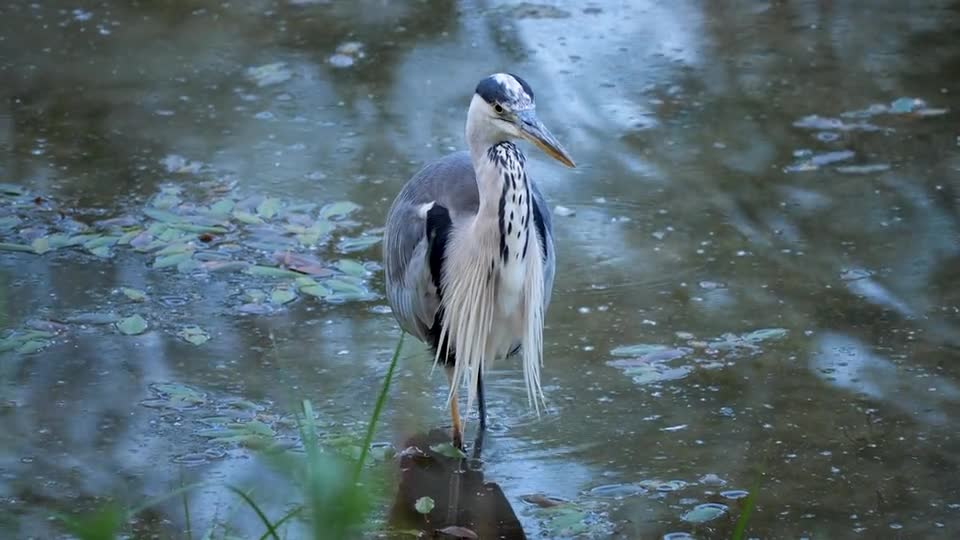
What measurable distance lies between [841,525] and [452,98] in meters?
→ 3.72

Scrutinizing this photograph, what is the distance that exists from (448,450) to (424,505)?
32cm

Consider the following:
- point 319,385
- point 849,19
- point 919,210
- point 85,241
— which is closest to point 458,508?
point 319,385

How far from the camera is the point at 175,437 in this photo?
437 cm

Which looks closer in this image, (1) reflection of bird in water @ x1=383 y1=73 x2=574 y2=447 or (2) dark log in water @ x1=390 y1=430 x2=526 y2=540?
(1) reflection of bird in water @ x1=383 y1=73 x2=574 y2=447

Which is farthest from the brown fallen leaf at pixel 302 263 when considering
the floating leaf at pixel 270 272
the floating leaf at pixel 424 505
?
the floating leaf at pixel 424 505

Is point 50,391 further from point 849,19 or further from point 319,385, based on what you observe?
point 849,19

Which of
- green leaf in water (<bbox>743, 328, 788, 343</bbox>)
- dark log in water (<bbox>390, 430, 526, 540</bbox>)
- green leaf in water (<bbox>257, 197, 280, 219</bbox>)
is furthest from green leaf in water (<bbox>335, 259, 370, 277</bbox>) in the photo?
green leaf in water (<bbox>743, 328, 788, 343</bbox>)

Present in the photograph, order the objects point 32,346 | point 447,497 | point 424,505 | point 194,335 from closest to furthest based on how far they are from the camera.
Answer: point 424,505
point 447,497
point 32,346
point 194,335

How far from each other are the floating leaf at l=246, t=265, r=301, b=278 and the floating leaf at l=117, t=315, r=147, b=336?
55cm

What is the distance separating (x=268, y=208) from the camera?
5930 millimetres

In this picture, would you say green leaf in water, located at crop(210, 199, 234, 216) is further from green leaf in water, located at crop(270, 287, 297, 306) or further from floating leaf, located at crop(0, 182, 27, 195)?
floating leaf, located at crop(0, 182, 27, 195)

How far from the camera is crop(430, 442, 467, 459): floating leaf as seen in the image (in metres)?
4.36

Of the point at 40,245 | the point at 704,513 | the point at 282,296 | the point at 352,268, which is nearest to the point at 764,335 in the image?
the point at 704,513

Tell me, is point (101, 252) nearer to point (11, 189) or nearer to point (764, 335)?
point (11, 189)
